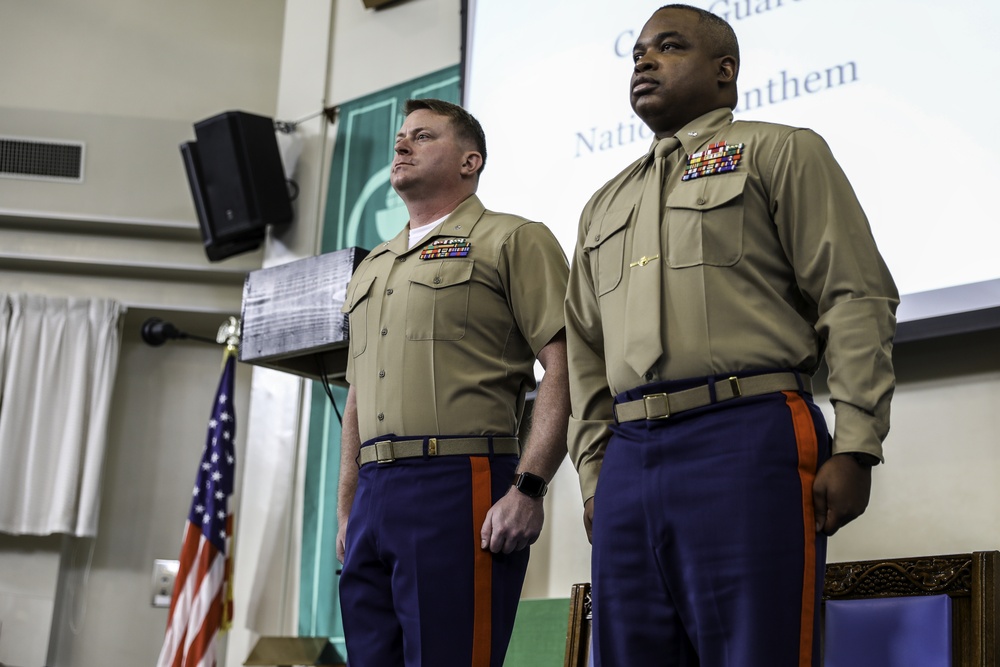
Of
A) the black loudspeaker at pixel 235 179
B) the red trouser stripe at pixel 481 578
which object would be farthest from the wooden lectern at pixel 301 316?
the red trouser stripe at pixel 481 578

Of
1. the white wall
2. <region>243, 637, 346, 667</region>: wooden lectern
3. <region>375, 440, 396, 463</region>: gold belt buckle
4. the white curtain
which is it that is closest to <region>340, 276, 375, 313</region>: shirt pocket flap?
<region>375, 440, 396, 463</region>: gold belt buckle

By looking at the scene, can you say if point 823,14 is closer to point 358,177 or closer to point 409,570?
point 409,570

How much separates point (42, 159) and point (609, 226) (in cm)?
439

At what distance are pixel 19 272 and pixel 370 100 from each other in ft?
6.85

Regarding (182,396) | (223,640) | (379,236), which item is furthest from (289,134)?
(223,640)

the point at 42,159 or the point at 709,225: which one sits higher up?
the point at 42,159

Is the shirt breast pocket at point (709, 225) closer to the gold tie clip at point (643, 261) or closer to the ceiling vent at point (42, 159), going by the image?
the gold tie clip at point (643, 261)

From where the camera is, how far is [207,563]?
4.34m

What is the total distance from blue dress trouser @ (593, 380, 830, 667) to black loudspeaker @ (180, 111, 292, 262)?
3.28 m

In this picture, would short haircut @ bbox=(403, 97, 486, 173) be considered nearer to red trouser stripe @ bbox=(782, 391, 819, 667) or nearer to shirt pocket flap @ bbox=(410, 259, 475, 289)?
shirt pocket flap @ bbox=(410, 259, 475, 289)

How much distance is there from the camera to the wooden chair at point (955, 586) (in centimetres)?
206

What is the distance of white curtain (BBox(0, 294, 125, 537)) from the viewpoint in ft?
16.6

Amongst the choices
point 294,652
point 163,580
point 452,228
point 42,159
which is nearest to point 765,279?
point 452,228

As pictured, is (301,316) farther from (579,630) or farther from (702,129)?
(702,129)
